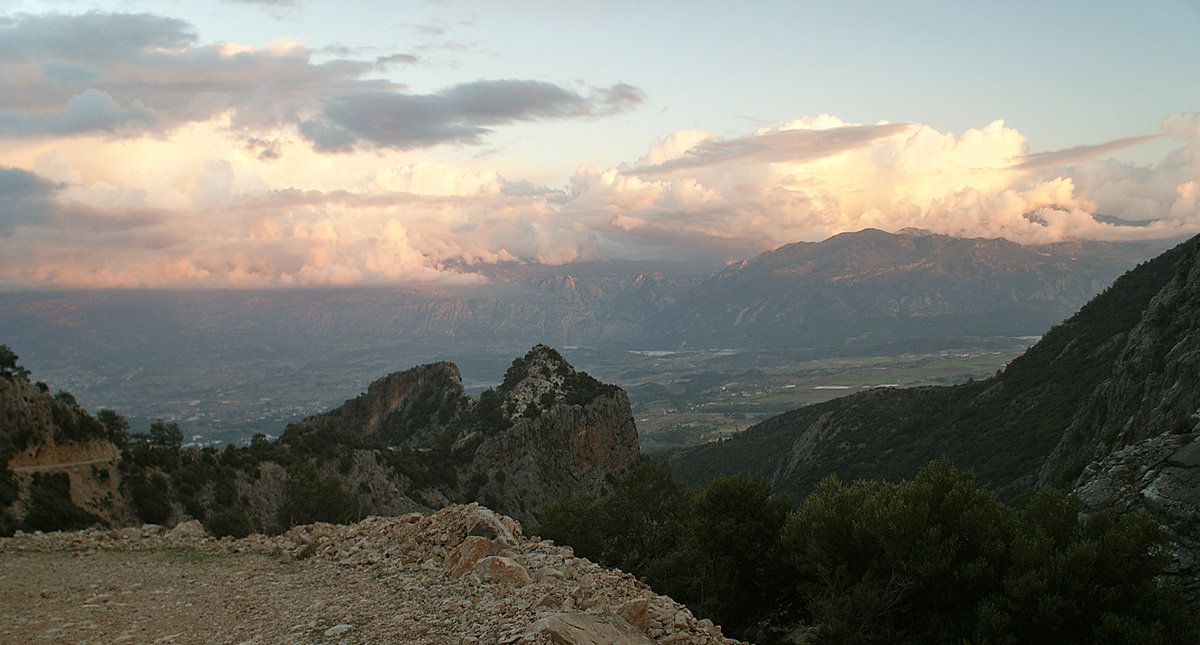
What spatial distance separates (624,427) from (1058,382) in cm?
5436

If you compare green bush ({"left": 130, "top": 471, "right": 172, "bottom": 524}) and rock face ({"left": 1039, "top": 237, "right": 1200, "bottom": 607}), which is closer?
rock face ({"left": 1039, "top": 237, "right": 1200, "bottom": 607})

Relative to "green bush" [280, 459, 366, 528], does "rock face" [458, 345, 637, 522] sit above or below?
below

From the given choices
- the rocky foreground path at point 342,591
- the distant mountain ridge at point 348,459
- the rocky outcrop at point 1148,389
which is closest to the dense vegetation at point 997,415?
the rocky outcrop at point 1148,389

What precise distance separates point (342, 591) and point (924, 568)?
1830cm

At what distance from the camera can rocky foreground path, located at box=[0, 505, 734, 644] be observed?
1360cm

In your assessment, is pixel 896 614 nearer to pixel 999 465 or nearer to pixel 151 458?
pixel 999 465

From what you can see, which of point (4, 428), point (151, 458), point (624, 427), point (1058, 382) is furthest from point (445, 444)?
point (1058, 382)

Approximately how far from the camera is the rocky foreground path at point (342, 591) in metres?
13.6

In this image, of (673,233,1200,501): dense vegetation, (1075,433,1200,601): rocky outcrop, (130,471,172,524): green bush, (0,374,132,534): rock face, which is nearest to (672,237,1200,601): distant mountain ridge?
(1075,433,1200,601): rocky outcrop

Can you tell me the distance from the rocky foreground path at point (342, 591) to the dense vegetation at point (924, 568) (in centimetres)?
912

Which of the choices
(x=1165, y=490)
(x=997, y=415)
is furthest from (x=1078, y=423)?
(x=1165, y=490)

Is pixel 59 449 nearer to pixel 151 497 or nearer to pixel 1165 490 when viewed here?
pixel 151 497

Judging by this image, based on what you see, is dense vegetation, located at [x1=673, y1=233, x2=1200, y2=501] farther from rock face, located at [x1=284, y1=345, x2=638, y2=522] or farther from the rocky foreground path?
the rocky foreground path

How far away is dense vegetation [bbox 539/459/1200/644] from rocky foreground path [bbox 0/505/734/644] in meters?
9.12
